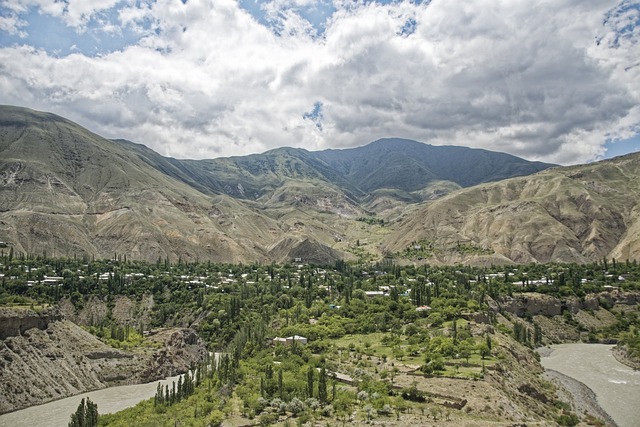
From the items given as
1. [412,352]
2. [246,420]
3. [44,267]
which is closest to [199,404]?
[246,420]

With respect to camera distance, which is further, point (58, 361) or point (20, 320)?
point (58, 361)

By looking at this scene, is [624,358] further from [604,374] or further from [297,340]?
[297,340]

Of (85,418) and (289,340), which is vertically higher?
(289,340)

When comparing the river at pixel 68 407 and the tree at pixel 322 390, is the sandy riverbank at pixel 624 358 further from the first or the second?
the river at pixel 68 407

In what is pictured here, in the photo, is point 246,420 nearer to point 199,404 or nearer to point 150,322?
point 199,404

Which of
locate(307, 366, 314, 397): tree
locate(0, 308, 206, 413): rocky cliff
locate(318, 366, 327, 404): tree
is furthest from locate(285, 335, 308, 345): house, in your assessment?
locate(0, 308, 206, 413): rocky cliff

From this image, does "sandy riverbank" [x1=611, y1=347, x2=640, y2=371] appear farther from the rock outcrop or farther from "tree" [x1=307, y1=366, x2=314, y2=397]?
the rock outcrop

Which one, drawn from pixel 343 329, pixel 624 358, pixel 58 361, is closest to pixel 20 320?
pixel 58 361
